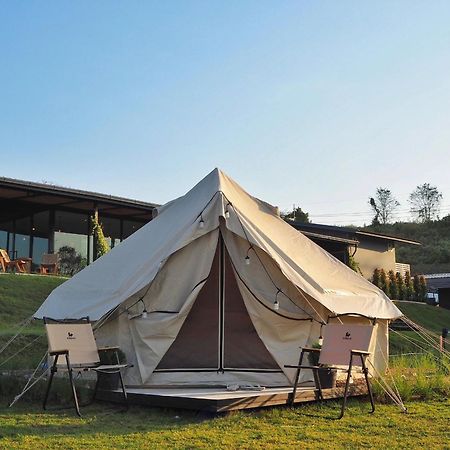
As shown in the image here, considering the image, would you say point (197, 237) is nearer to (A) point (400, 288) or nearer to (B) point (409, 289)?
(A) point (400, 288)

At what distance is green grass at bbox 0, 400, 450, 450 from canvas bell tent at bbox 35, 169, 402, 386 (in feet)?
3.37

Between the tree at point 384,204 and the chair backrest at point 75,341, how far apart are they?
51362mm

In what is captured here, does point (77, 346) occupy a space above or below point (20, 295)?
below

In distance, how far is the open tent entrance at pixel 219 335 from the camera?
7.24 metres

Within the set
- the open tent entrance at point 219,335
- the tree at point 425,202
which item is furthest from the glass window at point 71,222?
the tree at point 425,202

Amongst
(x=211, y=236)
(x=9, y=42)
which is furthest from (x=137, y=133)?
(x=211, y=236)

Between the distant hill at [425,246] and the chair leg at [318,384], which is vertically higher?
the distant hill at [425,246]

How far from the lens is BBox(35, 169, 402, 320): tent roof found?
705 cm

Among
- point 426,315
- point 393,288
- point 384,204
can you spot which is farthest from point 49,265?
point 384,204

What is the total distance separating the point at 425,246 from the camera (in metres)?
44.8

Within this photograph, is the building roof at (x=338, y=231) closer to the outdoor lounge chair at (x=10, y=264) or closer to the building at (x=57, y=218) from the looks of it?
the building at (x=57, y=218)

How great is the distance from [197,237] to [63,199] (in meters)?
10.7

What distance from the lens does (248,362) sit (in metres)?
7.32

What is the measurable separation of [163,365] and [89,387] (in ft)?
3.11
